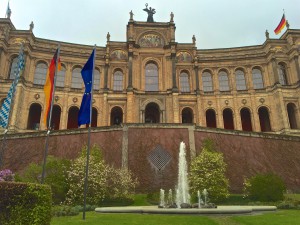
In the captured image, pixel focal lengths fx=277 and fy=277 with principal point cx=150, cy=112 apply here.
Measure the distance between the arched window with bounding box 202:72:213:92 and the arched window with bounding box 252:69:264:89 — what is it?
719 centimetres

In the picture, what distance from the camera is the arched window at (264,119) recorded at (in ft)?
152

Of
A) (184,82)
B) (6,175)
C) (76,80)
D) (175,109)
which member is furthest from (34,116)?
(184,82)

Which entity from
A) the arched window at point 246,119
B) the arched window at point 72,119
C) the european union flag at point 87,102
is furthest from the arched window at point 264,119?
the european union flag at point 87,102

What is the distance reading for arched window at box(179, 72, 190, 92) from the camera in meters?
47.5

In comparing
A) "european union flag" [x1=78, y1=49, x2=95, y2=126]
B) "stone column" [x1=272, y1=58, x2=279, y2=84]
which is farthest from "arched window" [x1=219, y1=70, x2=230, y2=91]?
"european union flag" [x1=78, y1=49, x2=95, y2=126]

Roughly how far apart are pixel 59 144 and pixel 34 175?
6620mm

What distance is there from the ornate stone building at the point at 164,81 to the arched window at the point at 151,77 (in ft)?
0.56

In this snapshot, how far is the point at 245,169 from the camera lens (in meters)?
28.2

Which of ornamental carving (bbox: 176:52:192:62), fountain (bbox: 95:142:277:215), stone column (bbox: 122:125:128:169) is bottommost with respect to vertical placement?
fountain (bbox: 95:142:277:215)

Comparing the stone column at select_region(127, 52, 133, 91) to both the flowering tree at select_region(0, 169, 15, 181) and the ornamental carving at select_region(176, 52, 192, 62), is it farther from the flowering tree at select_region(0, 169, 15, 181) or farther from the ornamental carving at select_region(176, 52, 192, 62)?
the flowering tree at select_region(0, 169, 15, 181)

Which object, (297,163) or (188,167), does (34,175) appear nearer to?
(188,167)

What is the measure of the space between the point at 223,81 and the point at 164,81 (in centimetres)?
1057

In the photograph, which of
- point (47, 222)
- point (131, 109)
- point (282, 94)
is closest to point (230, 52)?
point (282, 94)

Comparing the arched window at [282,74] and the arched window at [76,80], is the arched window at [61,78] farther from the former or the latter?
the arched window at [282,74]
